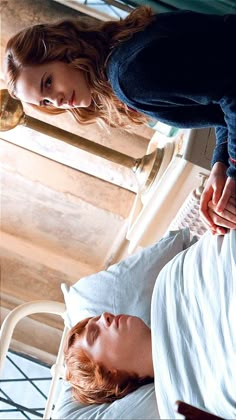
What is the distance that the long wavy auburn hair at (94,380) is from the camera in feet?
4.14

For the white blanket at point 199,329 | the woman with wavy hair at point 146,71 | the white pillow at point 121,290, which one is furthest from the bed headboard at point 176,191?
the white blanket at point 199,329

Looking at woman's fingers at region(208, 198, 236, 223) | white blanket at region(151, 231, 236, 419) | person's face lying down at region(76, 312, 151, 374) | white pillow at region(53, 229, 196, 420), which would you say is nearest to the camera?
white blanket at region(151, 231, 236, 419)

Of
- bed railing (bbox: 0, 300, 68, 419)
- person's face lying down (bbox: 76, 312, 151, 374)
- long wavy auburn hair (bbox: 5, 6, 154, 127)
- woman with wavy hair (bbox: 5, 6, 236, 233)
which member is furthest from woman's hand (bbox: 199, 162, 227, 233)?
bed railing (bbox: 0, 300, 68, 419)

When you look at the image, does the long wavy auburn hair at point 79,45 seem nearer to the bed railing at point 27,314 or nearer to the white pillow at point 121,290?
the white pillow at point 121,290

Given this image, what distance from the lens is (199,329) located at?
847 millimetres

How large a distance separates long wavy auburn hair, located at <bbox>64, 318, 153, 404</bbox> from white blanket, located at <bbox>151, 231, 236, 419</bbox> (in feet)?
0.92

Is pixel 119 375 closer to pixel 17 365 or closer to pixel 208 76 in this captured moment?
pixel 208 76

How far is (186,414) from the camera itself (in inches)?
24.9

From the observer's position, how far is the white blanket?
79 centimetres

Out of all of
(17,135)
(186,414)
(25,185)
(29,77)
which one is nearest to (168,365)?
(186,414)

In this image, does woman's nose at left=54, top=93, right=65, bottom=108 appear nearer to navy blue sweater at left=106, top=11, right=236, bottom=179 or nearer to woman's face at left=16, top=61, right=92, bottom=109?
woman's face at left=16, top=61, right=92, bottom=109

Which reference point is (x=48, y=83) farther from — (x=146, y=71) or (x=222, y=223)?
(x=222, y=223)

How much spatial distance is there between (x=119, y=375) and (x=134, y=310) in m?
0.17

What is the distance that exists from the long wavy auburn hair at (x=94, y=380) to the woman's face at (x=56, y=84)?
51 centimetres
